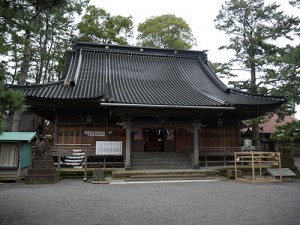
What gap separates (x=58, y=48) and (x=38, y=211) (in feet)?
84.4

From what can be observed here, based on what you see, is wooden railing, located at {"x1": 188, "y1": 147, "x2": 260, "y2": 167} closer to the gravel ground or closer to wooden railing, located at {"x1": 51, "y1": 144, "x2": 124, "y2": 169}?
wooden railing, located at {"x1": 51, "y1": 144, "x2": 124, "y2": 169}

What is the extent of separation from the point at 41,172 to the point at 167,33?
25612 mm

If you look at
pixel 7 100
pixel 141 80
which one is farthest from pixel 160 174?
pixel 7 100

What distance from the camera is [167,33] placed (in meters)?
32.0

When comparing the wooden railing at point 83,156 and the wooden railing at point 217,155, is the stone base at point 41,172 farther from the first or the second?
the wooden railing at point 217,155

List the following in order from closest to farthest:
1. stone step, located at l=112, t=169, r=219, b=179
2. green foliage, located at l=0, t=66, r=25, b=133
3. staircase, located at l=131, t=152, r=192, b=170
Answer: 1. green foliage, located at l=0, t=66, r=25, b=133
2. stone step, located at l=112, t=169, r=219, b=179
3. staircase, located at l=131, t=152, r=192, b=170

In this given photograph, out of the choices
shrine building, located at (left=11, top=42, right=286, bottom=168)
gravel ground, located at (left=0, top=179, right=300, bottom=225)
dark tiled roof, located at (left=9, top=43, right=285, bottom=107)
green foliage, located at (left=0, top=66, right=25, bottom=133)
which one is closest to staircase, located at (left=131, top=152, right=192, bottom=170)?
shrine building, located at (left=11, top=42, right=286, bottom=168)

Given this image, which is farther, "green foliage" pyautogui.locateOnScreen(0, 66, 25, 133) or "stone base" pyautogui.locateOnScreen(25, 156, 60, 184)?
"stone base" pyautogui.locateOnScreen(25, 156, 60, 184)

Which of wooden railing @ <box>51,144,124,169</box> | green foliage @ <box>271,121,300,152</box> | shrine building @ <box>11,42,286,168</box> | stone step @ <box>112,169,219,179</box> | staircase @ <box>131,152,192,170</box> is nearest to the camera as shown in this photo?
stone step @ <box>112,169,219,179</box>

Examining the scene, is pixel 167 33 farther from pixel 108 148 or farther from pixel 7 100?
pixel 7 100

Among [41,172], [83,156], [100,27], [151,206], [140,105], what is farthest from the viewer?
[100,27]

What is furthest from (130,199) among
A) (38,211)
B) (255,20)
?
(255,20)

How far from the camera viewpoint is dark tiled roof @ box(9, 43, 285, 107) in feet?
Answer: 45.5

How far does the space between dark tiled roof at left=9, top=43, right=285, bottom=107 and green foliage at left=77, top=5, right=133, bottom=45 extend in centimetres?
977
